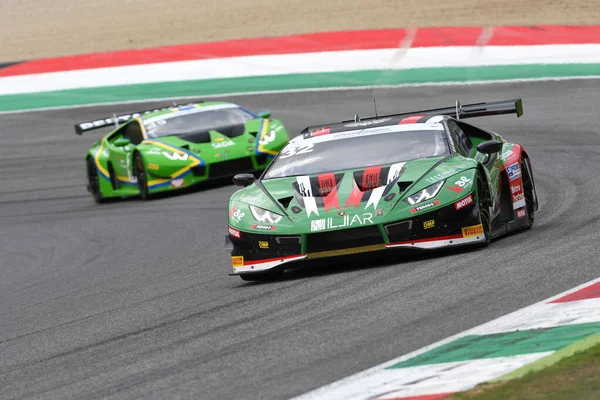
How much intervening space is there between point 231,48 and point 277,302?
20123mm

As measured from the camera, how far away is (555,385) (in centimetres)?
475

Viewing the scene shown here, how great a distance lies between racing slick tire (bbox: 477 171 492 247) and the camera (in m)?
8.59

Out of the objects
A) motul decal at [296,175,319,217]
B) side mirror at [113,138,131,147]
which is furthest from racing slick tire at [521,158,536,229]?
side mirror at [113,138,131,147]

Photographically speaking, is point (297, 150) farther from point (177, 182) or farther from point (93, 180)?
point (93, 180)

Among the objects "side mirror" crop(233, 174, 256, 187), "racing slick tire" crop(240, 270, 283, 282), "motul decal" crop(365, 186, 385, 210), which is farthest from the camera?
"side mirror" crop(233, 174, 256, 187)

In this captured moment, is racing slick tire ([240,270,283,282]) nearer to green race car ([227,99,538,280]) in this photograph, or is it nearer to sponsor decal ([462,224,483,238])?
green race car ([227,99,538,280])

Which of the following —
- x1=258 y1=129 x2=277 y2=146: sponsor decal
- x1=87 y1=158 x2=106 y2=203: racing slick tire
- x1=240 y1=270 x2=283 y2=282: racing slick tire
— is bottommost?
x1=87 y1=158 x2=106 y2=203: racing slick tire

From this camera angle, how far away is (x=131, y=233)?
13578 millimetres

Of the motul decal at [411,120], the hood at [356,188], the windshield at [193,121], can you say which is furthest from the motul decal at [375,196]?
the windshield at [193,121]

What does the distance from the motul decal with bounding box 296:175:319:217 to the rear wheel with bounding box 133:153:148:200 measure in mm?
7475

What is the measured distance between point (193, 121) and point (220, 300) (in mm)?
8836

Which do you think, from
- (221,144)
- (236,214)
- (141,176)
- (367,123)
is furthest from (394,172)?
(141,176)

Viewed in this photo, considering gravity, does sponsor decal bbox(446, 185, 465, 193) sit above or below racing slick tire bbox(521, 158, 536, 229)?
above

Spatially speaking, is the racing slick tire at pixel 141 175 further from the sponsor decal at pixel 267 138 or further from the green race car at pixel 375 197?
the green race car at pixel 375 197
